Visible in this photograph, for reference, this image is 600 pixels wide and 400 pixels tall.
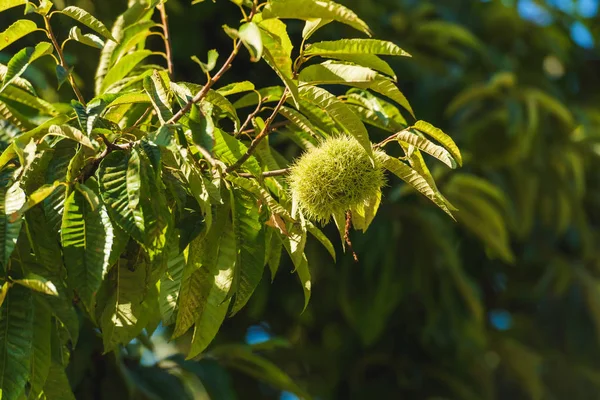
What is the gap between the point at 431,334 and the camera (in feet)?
9.83

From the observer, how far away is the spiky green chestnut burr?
1.20 meters

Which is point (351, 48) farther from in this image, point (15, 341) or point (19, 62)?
point (15, 341)

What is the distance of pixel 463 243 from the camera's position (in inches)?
130

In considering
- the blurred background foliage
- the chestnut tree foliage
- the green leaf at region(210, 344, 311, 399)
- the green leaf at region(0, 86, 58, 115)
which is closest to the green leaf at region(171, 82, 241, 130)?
the chestnut tree foliage

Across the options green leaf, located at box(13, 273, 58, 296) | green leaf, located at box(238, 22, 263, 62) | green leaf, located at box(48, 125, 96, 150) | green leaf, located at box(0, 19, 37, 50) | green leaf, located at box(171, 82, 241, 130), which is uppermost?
green leaf, located at box(238, 22, 263, 62)

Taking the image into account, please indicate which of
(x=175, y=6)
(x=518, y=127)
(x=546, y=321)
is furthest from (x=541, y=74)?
(x=175, y=6)

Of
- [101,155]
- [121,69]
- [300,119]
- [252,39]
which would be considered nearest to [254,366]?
[121,69]

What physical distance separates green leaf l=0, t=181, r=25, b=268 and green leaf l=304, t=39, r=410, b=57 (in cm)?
39

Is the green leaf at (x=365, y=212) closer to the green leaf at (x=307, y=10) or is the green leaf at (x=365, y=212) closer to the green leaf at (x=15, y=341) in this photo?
the green leaf at (x=307, y=10)

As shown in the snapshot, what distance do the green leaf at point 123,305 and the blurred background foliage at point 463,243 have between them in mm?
894

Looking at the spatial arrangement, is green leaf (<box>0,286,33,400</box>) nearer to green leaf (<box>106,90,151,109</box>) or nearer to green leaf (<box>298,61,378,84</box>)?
green leaf (<box>106,90,151,109</box>)

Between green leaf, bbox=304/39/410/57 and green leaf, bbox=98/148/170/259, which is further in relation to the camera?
green leaf, bbox=304/39/410/57

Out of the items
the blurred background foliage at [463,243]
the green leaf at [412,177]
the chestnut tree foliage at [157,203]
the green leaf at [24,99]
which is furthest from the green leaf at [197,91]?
the blurred background foliage at [463,243]

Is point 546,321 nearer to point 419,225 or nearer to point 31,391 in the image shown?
point 419,225
